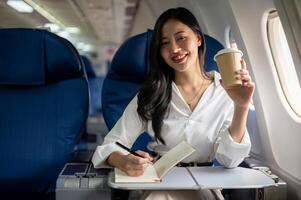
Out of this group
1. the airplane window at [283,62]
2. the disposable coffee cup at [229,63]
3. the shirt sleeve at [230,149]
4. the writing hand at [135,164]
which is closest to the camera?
the disposable coffee cup at [229,63]

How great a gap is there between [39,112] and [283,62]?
139 cm

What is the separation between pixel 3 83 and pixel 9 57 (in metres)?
0.15

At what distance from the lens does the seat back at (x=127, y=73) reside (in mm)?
2195

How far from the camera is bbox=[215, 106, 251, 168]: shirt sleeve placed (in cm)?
162

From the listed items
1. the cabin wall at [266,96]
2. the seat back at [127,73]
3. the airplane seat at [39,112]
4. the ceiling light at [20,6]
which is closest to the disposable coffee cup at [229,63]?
the cabin wall at [266,96]

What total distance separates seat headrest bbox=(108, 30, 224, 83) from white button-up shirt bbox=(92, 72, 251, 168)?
0.39 m

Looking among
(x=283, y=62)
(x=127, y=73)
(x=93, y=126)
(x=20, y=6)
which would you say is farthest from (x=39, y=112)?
(x=20, y=6)

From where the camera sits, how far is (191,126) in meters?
1.78

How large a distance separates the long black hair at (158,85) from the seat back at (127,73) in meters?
0.31

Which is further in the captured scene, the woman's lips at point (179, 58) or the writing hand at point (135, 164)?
the woman's lips at point (179, 58)

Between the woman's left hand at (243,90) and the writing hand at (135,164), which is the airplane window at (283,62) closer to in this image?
the woman's left hand at (243,90)

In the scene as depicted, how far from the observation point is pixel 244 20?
225 centimetres

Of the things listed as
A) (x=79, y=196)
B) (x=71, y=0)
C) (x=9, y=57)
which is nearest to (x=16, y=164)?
(x=9, y=57)

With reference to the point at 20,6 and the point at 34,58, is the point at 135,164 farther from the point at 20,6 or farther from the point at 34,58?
the point at 20,6
